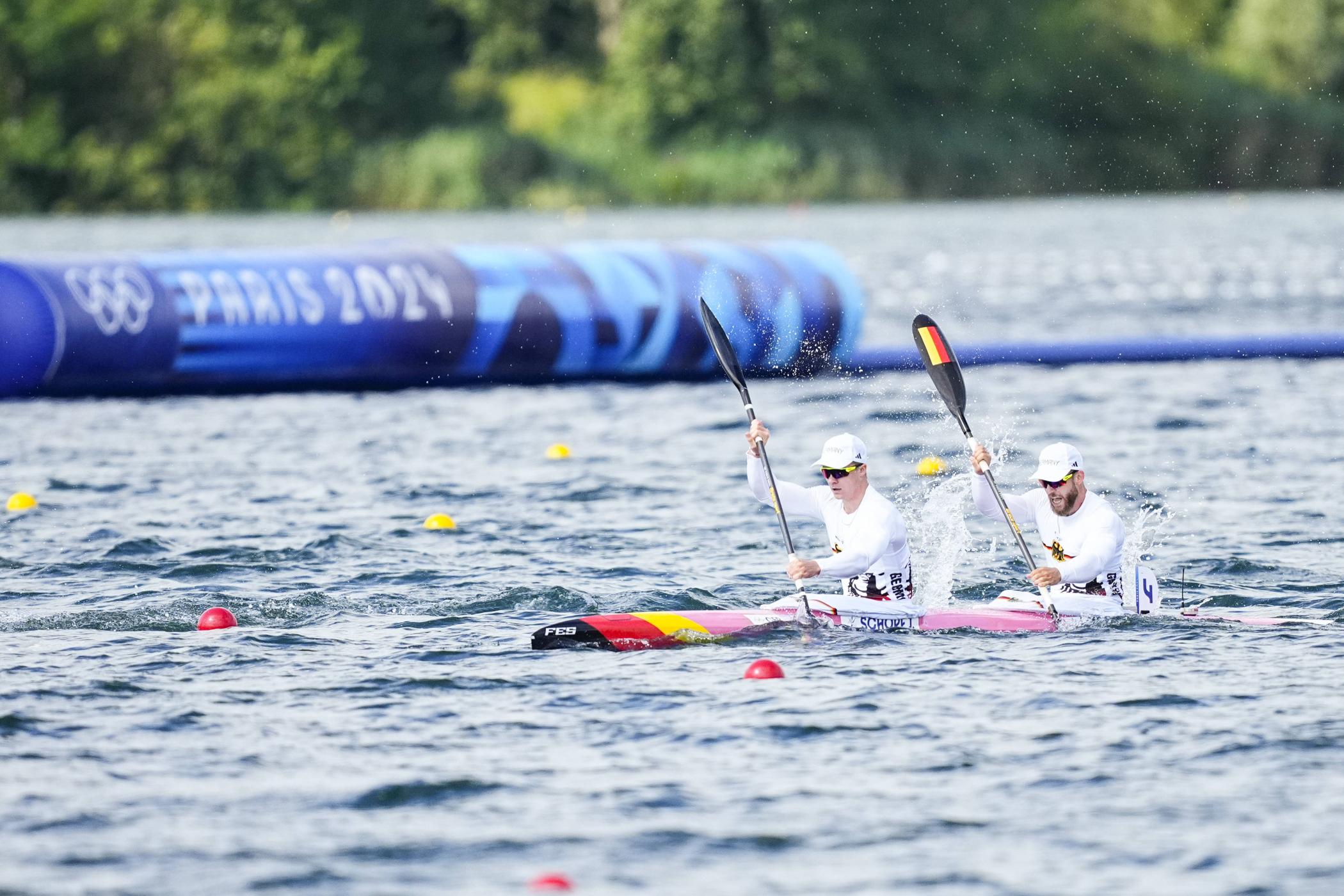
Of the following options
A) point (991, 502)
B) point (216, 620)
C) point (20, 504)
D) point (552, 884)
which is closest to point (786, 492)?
point (991, 502)

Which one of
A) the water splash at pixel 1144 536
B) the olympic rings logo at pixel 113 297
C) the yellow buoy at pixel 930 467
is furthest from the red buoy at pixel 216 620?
the olympic rings logo at pixel 113 297

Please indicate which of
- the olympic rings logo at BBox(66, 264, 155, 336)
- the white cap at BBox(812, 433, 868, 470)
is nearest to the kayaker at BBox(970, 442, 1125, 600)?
the white cap at BBox(812, 433, 868, 470)

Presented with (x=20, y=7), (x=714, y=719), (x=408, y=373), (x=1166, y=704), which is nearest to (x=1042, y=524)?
(x=1166, y=704)

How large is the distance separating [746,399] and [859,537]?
175cm

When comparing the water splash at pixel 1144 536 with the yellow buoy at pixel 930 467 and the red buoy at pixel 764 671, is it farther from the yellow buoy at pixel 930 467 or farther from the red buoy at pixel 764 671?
the red buoy at pixel 764 671

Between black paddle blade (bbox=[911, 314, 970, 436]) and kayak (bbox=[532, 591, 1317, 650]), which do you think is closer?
kayak (bbox=[532, 591, 1317, 650])

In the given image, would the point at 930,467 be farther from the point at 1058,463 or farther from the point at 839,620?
the point at 839,620

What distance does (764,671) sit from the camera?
35.1 ft

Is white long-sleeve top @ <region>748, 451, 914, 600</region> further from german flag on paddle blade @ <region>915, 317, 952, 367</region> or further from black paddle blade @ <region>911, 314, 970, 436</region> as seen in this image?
german flag on paddle blade @ <region>915, 317, 952, 367</region>

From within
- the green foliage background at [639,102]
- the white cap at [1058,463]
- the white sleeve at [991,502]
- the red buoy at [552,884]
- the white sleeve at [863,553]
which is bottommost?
the red buoy at [552,884]

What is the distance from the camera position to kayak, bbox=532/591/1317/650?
11.4 metres

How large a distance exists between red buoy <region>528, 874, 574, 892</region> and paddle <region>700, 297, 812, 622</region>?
13.4 feet

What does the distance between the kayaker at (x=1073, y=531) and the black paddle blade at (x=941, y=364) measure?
1.38 meters

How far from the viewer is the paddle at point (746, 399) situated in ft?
38.7
